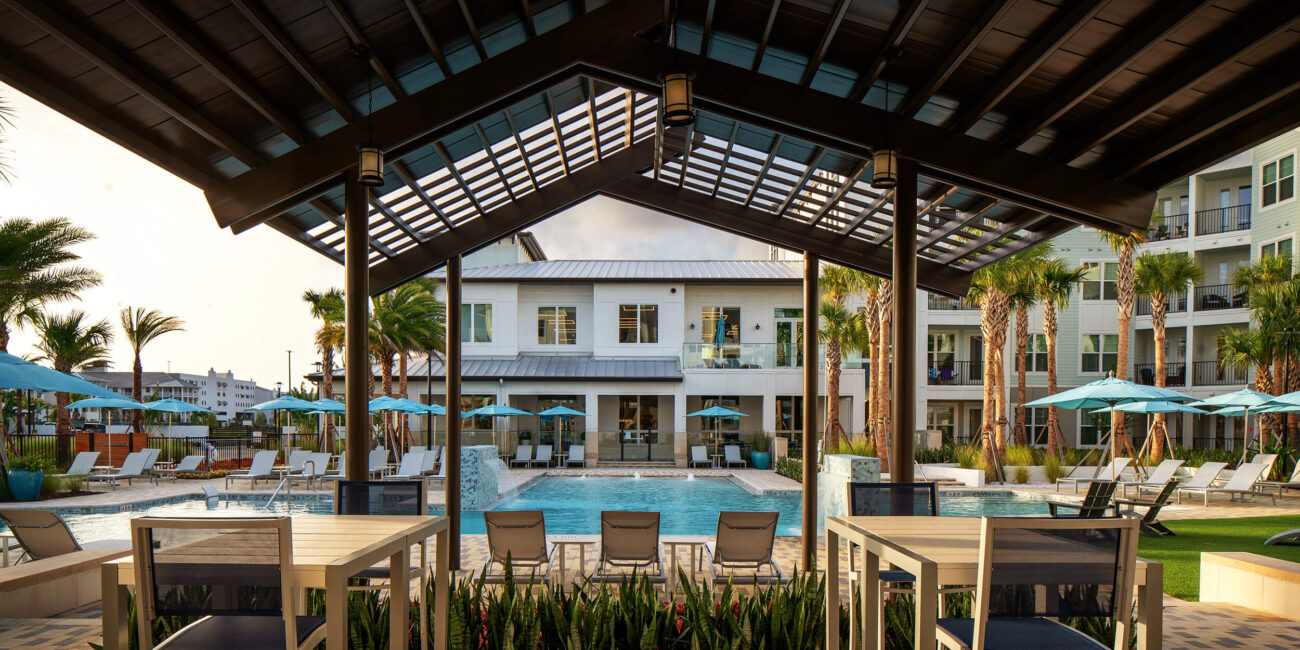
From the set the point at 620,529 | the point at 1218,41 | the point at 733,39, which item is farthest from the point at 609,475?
the point at 1218,41

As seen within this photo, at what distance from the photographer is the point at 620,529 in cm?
728

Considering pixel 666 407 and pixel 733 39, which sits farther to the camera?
pixel 666 407

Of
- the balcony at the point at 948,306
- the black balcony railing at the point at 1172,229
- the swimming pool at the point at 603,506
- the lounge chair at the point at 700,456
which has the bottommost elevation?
the lounge chair at the point at 700,456

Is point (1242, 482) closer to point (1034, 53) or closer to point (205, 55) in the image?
point (1034, 53)

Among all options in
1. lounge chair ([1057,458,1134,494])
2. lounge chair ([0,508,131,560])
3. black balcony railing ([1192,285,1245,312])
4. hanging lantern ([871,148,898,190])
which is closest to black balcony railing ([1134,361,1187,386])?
black balcony railing ([1192,285,1245,312])

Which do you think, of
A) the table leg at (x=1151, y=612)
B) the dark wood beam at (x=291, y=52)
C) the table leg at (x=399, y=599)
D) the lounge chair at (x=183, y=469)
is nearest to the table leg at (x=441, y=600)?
the table leg at (x=399, y=599)

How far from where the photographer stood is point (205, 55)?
5.07 meters

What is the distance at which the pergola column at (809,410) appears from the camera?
8.75 meters

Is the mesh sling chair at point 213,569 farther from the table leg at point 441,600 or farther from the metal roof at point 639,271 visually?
the metal roof at point 639,271

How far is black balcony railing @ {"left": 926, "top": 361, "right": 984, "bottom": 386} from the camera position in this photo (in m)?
30.2

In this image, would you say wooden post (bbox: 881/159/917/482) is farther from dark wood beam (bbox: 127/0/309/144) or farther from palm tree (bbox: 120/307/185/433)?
palm tree (bbox: 120/307/185/433)

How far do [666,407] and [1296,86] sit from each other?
24984 millimetres

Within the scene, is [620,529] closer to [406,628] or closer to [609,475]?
[406,628]

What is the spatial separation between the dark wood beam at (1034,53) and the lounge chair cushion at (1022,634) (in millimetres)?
3385
